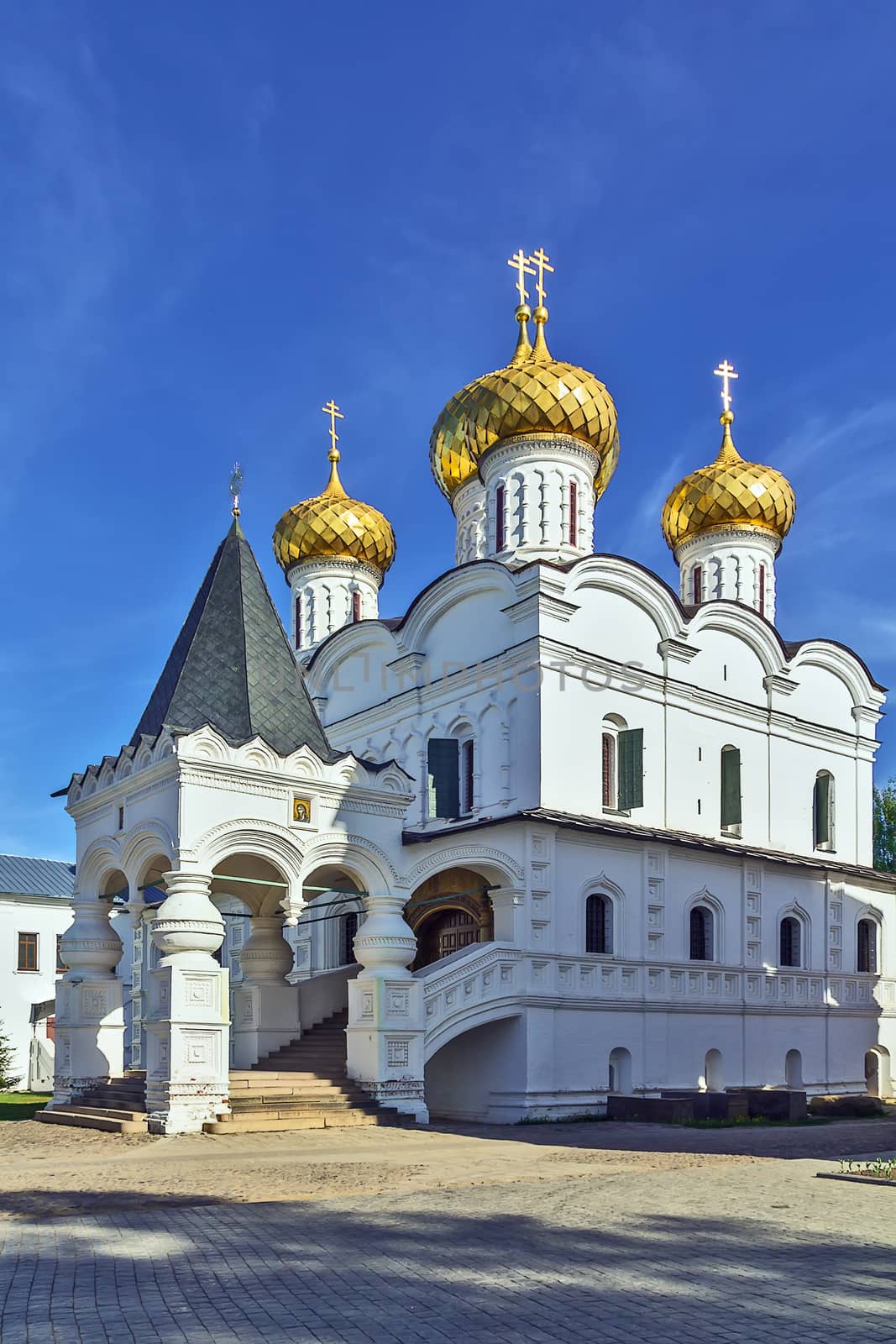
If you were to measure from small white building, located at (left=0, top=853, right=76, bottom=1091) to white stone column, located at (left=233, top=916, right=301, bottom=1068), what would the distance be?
15.9 m

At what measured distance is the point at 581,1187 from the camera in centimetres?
883

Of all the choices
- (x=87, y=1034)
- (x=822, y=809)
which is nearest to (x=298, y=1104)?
(x=87, y=1034)

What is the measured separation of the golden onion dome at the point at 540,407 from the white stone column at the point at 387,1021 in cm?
897

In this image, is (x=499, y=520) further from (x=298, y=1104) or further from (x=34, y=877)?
(x=34, y=877)

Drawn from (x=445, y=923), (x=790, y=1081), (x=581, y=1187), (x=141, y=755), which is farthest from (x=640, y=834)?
(x=581, y=1187)

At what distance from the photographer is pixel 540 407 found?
20047 mm

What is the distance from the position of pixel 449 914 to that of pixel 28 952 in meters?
18.2

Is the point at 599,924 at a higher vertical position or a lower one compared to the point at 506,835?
lower

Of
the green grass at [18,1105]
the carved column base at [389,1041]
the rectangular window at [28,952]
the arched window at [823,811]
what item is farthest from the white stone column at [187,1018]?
the rectangular window at [28,952]

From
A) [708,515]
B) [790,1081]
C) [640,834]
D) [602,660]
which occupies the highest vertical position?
[708,515]

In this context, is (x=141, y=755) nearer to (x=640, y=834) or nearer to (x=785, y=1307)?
(x=640, y=834)

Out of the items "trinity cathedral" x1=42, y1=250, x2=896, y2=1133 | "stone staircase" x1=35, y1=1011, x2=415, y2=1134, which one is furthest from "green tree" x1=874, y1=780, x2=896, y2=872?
"stone staircase" x1=35, y1=1011, x2=415, y2=1134

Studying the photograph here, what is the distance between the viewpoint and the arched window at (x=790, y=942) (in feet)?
64.2

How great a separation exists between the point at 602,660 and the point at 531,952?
4187 mm
